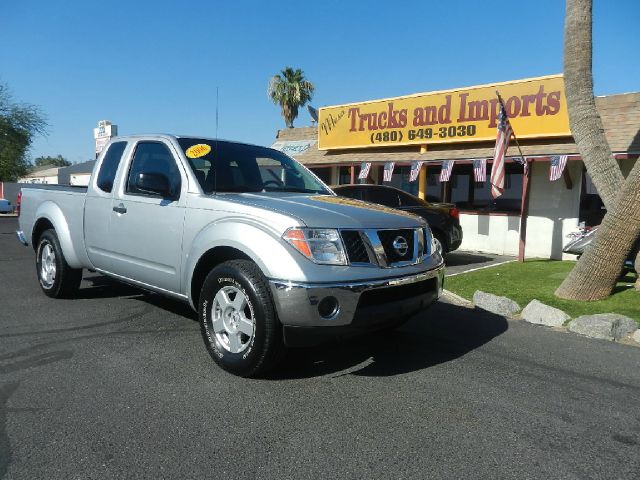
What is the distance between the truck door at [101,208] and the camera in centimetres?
514

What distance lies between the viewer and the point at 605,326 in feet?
17.7

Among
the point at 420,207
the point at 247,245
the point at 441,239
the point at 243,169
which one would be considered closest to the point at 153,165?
the point at 243,169

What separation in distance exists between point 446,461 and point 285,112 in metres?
34.5

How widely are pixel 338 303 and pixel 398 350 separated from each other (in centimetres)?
141

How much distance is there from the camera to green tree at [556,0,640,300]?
6.39 m

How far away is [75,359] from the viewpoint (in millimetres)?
4102

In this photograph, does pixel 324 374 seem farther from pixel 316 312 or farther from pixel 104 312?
pixel 104 312

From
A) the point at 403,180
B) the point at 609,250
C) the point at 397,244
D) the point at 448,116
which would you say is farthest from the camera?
the point at 403,180

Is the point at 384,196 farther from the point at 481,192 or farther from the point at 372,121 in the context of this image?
the point at 372,121

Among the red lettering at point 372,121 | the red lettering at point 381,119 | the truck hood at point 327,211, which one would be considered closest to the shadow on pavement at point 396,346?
the truck hood at point 327,211

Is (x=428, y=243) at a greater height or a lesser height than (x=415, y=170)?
lesser

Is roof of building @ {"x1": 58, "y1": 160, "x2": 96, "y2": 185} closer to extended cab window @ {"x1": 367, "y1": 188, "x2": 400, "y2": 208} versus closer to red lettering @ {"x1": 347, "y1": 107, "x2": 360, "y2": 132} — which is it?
red lettering @ {"x1": 347, "y1": 107, "x2": 360, "y2": 132}

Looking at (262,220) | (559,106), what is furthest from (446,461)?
(559,106)

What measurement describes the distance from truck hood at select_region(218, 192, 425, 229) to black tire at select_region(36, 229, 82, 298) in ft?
9.11
